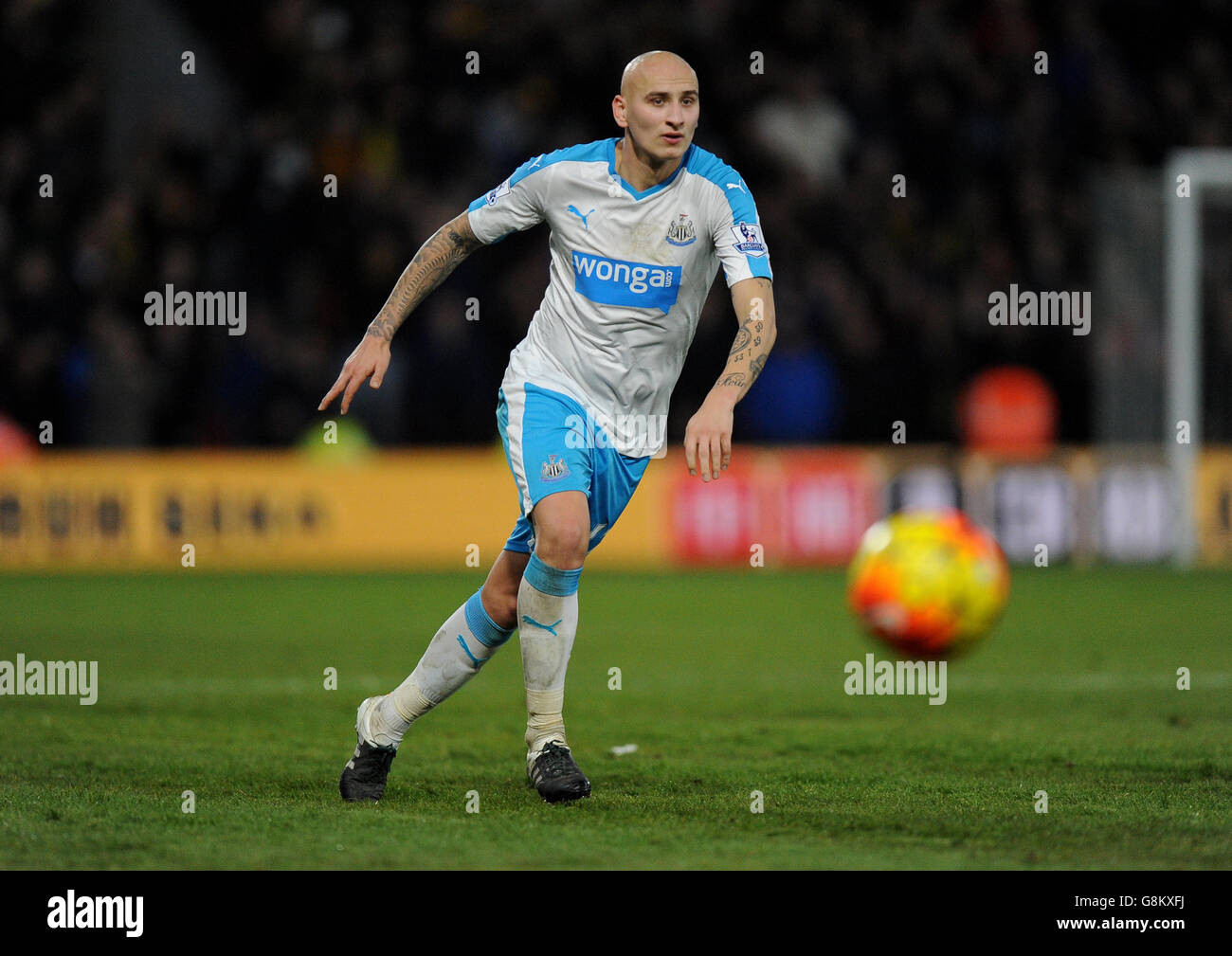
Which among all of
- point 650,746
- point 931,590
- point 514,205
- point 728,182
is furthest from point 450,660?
point 931,590

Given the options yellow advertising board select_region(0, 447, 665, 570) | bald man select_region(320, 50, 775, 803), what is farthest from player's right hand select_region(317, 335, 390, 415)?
yellow advertising board select_region(0, 447, 665, 570)

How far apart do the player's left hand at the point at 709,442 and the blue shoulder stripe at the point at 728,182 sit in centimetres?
81

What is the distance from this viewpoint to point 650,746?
6.72m

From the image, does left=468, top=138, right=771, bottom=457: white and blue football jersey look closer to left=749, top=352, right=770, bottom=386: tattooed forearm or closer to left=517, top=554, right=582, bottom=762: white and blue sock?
left=749, top=352, right=770, bottom=386: tattooed forearm

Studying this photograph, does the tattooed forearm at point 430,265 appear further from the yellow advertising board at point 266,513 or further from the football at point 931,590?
the yellow advertising board at point 266,513

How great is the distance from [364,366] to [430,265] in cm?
48

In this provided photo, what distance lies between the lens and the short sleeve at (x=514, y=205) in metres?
5.77

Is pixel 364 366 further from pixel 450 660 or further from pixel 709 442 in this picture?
pixel 709 442

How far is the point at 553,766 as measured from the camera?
5.56 m
